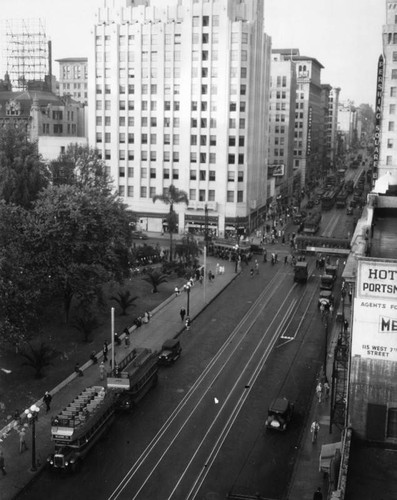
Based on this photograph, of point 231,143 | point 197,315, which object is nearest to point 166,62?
point 231,143

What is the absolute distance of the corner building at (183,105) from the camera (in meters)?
90.2

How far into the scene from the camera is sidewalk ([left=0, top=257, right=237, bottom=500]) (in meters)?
28.8

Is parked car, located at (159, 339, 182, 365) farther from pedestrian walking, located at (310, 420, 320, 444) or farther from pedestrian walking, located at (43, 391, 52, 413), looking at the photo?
pedestrian walking, located at (310, 420, 320, 444)

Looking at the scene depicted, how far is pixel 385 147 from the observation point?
84812 mm

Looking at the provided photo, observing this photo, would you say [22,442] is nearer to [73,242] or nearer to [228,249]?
[73,242]

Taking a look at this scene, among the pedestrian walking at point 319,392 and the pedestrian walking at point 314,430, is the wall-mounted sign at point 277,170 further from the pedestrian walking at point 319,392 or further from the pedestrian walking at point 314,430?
the pedestrian walking at point 314,430

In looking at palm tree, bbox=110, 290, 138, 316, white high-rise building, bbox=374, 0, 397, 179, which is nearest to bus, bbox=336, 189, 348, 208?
white high-rise building, bbox=374, 0, 397, 179

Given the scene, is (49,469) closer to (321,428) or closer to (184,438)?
(184,438)

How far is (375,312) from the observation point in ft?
73.6

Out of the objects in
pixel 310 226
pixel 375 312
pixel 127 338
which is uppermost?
pixel 375 312

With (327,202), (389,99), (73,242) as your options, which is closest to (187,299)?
(73,242)

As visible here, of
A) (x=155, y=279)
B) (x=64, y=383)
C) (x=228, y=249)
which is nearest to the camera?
(x=64, y=383)

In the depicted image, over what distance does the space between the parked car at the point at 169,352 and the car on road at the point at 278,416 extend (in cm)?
1041

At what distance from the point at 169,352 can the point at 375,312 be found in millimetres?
22082
